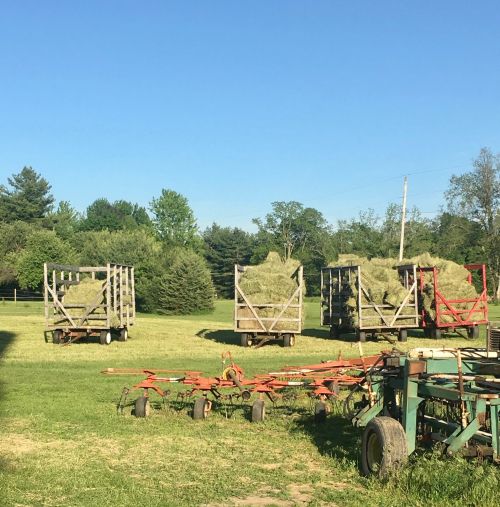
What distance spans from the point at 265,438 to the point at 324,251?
270 feet

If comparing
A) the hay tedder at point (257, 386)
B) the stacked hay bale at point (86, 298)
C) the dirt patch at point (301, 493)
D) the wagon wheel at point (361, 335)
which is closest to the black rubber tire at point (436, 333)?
the wagon wheel at point (361, 335)

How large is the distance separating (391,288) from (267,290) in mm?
4834

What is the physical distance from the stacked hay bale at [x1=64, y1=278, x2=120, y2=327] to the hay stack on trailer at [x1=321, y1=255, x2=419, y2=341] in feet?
28.3

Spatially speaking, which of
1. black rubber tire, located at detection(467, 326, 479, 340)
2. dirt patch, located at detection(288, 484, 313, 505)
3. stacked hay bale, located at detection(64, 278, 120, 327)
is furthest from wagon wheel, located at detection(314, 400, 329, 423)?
black rubber tire, located at detection(467, 326, 479, 340)

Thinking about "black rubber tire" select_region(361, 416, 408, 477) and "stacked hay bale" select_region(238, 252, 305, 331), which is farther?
"stacked hay bale" select_region(238, 252, 305, 331)

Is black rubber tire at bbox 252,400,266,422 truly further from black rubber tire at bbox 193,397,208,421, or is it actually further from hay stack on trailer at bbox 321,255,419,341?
hay stack on trailer at bbox 321,255,419,341

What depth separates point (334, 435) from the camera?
30.1 feet

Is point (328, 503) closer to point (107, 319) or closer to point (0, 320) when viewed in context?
point (107, 319)

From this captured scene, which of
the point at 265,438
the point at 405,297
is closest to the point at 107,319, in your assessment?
the point at 405,297

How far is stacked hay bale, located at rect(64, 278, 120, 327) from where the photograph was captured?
76.0 ft

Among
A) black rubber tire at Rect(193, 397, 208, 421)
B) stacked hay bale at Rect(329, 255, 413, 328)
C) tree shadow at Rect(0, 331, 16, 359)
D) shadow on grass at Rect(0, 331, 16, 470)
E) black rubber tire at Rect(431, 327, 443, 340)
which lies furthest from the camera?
black rubber tire at Rect(431, 327, 443, 340)

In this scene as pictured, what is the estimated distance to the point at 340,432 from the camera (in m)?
9.36

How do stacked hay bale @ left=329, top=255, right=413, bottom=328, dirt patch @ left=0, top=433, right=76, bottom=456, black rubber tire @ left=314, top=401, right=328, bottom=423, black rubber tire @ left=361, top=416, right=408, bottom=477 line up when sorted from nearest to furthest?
1. black rubber tire @ left=361, top=416, right=408, bottom=477
2. dirt patch @ left=0, top=433, right=76, bottom=456
3. black rubber tire @ left=314, top=401, right=328, bottom=423
4. stacked hay bale @ left=329, top=255, right=413, bottom=328

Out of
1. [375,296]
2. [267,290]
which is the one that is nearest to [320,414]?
[267,290]
